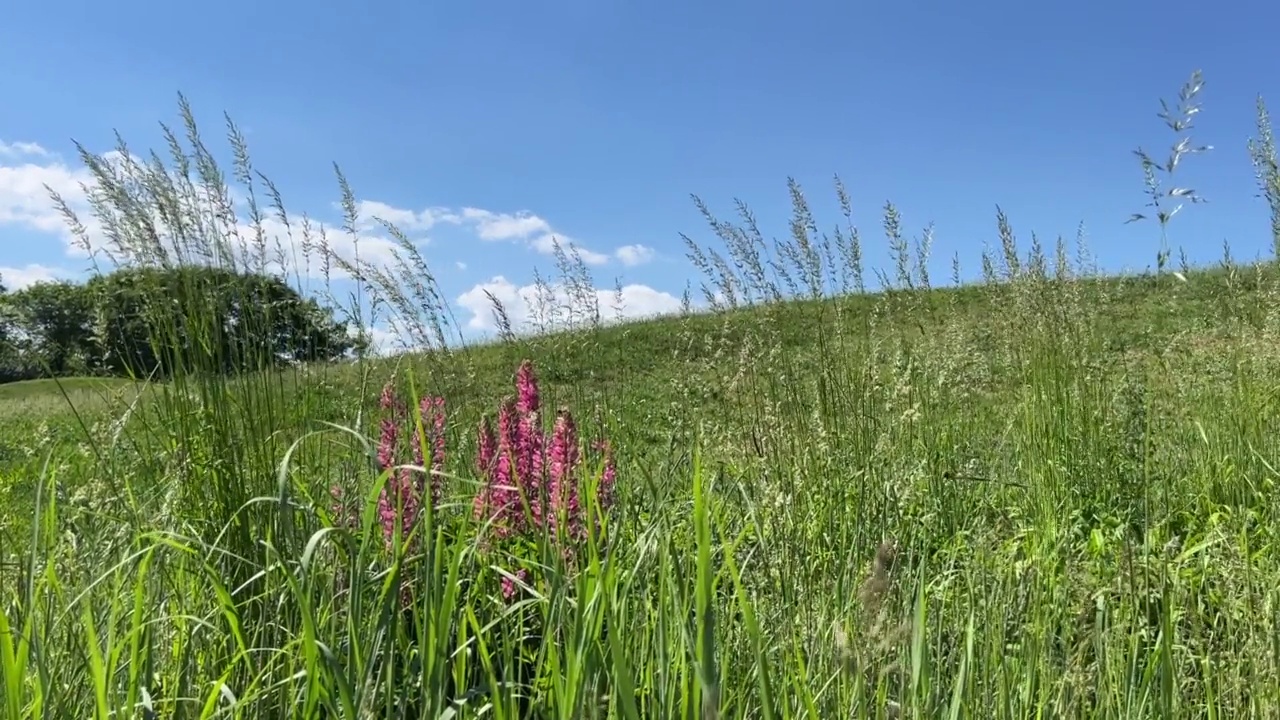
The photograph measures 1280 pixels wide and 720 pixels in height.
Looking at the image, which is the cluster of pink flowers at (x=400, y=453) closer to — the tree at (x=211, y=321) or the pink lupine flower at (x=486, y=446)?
the pink lupine flower at (x=486, y=446)

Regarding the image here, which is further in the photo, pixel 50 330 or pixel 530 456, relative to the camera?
pixel 50 330

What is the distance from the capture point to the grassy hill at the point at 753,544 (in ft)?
4.46

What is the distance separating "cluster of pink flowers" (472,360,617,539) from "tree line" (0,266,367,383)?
0.71m

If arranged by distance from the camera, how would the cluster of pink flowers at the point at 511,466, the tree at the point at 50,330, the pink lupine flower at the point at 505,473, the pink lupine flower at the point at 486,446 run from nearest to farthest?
the cluster of pink flowers at the point at 511,466, the pink lupine flower at the point at 505,473, the pink lupine flower at the point at 486,446, the tree at the point at 50,330

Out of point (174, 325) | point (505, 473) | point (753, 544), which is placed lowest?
point (753, 544)

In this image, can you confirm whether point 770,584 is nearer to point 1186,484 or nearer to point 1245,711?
point 1245,711

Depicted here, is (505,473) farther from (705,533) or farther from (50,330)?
(50,330)

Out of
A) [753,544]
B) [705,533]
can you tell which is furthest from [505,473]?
[705,533]

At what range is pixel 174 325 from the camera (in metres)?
2.24

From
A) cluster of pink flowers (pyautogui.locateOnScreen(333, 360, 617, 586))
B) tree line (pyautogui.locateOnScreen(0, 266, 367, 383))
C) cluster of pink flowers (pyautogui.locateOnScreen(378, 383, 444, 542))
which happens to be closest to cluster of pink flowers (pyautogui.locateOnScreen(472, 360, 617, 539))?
cluster of pink flowers (pyautogui.locateOnScreen(333, 360, 617, 586))

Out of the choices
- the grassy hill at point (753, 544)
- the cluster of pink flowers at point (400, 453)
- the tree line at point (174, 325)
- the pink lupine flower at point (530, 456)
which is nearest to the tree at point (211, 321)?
the tree line at point (174, 325)

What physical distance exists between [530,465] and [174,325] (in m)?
1.02

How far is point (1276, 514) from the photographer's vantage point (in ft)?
8.34

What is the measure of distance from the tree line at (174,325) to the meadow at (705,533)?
0.09 metres
